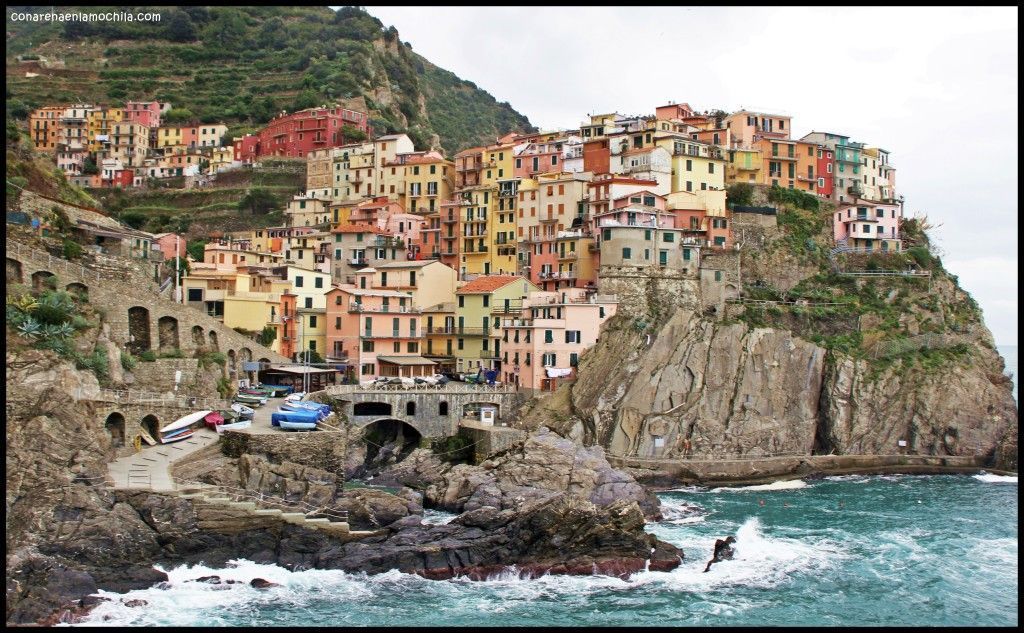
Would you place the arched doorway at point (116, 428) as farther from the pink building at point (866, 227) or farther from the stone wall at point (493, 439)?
the pink building at point (866, 227)

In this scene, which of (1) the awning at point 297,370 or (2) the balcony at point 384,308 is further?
(2) the balcony at point 384,308

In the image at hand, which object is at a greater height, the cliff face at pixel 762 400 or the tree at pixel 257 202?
the tree at pixel 257 202

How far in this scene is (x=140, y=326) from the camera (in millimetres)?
52500

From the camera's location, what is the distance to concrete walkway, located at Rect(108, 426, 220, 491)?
39.9m

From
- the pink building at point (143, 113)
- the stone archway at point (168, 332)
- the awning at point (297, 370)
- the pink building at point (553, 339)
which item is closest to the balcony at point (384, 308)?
the awning at point (297, 370)

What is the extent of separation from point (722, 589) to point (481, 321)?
32118 millimetres

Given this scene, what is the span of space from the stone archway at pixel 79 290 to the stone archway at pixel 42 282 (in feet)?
3.67

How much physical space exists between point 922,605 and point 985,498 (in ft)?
66.0

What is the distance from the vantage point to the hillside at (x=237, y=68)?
370 feet

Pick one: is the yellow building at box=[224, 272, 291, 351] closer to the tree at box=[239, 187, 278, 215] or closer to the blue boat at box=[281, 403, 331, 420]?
the blue boat at box=[281, 403, 331, 420]

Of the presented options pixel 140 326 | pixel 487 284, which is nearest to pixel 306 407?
pixel 140 326

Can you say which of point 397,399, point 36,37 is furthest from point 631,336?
point 36,37

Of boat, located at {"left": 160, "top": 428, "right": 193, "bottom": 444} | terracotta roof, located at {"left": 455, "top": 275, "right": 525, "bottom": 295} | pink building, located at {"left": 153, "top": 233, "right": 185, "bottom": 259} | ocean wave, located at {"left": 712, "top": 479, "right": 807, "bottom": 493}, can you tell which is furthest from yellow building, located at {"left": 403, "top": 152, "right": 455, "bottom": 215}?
boat, located at {"left": 160, "top": 428, "right": 193, "bottom": 444}

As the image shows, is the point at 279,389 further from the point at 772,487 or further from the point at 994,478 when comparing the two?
the point at 994,478
